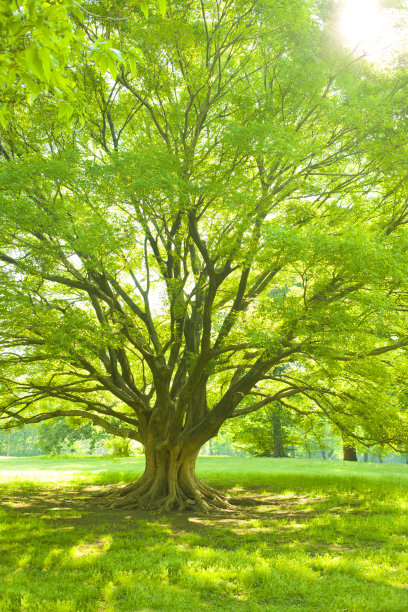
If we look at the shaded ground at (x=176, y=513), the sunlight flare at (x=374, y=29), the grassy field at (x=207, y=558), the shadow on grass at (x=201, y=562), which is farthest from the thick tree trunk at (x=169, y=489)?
the sunlight flare at (x=374, y=29)

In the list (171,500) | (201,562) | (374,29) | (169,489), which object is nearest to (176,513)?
(171,500)

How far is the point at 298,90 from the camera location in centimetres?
1066

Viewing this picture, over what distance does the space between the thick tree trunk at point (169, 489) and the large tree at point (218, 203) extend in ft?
0.20

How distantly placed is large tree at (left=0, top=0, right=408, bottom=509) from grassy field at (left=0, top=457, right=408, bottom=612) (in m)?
2.56

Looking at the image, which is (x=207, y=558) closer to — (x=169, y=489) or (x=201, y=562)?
(x=201, y=562)

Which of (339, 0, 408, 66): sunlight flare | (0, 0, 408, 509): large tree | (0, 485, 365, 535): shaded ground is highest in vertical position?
(339, 0, 408, 66): sunlight flare

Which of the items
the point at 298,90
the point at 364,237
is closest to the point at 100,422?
the point at 364,237

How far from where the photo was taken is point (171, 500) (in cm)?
1305

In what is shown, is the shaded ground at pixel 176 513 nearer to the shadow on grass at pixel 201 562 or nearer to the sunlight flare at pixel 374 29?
the shadow on grass at pixel 201 562

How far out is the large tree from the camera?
352 inches

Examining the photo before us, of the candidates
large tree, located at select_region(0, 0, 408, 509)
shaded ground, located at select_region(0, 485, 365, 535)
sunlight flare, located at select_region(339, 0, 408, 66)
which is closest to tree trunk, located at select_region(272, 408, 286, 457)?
shaded ground, located at select_region(0, 485, 365, 535)

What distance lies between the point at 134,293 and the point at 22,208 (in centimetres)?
721

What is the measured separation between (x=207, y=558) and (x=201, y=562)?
0.29m

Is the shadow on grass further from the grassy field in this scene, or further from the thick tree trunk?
the thick tree trunk
